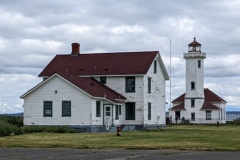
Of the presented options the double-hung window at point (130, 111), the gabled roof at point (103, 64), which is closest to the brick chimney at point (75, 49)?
the gabled roof at point (103, 64)

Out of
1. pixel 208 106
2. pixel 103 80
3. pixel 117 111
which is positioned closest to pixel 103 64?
pixel 103 80

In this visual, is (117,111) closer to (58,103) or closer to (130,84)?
(130,84)

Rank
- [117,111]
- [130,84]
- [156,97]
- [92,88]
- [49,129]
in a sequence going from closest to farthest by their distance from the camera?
1. [49,129]
2. [92,88]
3. [117,111]
4. [130,84]
5. [156,97]

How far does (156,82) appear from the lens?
52.0 m

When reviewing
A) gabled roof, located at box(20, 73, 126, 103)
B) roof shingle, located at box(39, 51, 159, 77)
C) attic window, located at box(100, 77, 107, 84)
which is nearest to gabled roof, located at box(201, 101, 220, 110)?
roof shingle, located at box(39, 51, 159, 77)

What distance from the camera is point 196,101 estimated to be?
83.1 m

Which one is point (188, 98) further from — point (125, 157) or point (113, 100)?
point (125, 157)

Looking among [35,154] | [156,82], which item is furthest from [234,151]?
[156,82]

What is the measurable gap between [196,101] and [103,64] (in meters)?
35.2

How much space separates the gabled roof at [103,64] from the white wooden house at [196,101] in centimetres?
2747

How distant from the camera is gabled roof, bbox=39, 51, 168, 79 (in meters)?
49.2

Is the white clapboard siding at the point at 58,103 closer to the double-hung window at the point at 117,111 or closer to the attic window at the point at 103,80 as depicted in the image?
the double-hung window at the point at 117,111

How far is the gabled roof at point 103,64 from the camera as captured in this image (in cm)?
4916

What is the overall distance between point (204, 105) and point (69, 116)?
1732 inches
